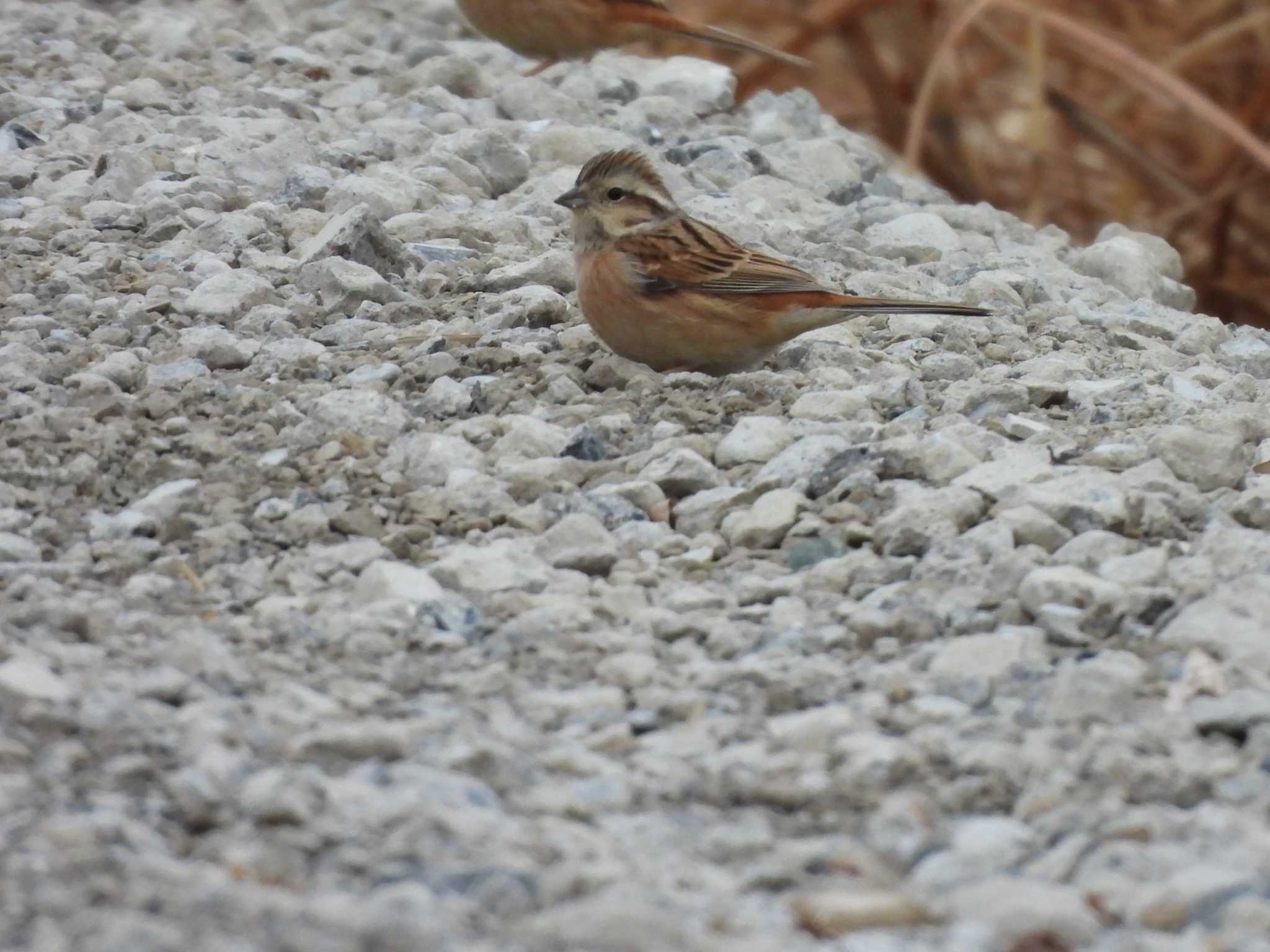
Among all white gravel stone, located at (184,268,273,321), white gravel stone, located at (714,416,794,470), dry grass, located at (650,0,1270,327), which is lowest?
white gravel stone, located at (184,268,273,321)

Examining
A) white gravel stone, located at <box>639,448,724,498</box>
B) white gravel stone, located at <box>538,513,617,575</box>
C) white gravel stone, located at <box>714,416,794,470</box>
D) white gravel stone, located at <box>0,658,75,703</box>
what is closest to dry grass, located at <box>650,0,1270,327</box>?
white gravel stone, located at <box>714,416,794,470</box>

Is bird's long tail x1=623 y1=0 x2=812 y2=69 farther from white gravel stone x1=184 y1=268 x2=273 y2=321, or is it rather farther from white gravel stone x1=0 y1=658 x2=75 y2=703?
white gravel stone x1=0 y1=658 x2=75 y2=703

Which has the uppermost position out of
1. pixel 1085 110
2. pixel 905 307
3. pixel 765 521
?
pixel 1085 110

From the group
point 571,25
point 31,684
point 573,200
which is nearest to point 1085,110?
point 571,25

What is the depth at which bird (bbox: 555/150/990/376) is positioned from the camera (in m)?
4.24

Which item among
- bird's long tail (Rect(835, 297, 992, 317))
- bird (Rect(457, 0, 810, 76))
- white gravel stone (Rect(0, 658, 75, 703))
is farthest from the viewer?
bird (Rect(457, 0, 810, 76))

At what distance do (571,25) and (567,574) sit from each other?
352 centimetres

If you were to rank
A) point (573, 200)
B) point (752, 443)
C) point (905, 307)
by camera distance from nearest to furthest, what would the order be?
point (752, 443)
point (905, 307)
point (573, 200)

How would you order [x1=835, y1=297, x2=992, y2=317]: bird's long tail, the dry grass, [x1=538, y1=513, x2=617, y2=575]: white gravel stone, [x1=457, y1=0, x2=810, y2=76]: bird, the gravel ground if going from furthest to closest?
the dry grass, [x1=457, y1=0, x2=810, y2=76]: bird, [x1=835, y1=297, x2=992, y2=317]: bird's long tail, [x1=538, y1=513, x2=617, y2=575]: white gravel stone, the gravel ground

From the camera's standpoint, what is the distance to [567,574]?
10.7 ft

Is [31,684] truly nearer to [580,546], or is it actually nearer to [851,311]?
[580,546]

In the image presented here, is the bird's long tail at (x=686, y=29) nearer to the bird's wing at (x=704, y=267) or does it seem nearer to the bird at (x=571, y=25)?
the bird at (x=571, y=25)

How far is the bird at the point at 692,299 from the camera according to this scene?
13.9ft

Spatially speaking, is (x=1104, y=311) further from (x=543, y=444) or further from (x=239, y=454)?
(x=239, y=454)
